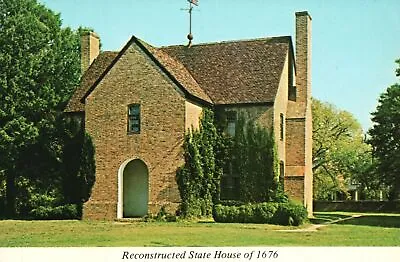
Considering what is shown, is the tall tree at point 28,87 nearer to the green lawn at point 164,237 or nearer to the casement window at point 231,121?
the green lawn at point 164,237

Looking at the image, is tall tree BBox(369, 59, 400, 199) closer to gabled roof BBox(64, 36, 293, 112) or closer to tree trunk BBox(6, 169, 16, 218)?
gabled roof BBox(64, 36, 293, 112)

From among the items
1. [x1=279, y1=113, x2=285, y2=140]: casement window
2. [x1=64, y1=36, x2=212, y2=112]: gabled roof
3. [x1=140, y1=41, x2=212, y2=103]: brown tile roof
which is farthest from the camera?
[x1=279, y1=113, x2=285, y2=140]: casement window

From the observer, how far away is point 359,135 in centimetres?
3944

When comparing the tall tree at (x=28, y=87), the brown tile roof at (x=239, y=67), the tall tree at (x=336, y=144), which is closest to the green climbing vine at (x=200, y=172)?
the brown tile roof at (x=239, y=67)

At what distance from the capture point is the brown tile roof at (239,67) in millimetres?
22078

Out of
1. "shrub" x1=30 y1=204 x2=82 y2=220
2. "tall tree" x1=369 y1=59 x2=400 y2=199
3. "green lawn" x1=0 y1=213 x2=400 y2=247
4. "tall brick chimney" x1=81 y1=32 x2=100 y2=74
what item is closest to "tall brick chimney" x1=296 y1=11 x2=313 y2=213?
"tall tree" x1=369 y1=59 x2=400 y2=199

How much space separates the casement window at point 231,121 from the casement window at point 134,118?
3237 mm

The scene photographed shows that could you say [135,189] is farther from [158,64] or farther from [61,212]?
[158,64]

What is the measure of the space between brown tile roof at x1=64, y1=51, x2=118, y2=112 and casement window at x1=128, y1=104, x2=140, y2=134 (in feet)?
8.73

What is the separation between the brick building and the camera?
67.0ft

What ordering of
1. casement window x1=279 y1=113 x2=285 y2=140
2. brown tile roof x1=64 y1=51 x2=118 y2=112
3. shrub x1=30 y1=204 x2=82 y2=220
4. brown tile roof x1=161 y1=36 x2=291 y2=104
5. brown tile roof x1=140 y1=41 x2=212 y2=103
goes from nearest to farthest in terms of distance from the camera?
1. brown tile roof x1=140 y1=41 x2=212 y2=103
2. shrub x1=30 y1=204 x2=82 y2=220
3. brown tile roof x1=161 y1=36 x2=291 y2=104
4. casement window x1=279 y1=113 x2=285 y2=140
5. brown tile roof x1=64 y1=51 x2=118 y2=112
